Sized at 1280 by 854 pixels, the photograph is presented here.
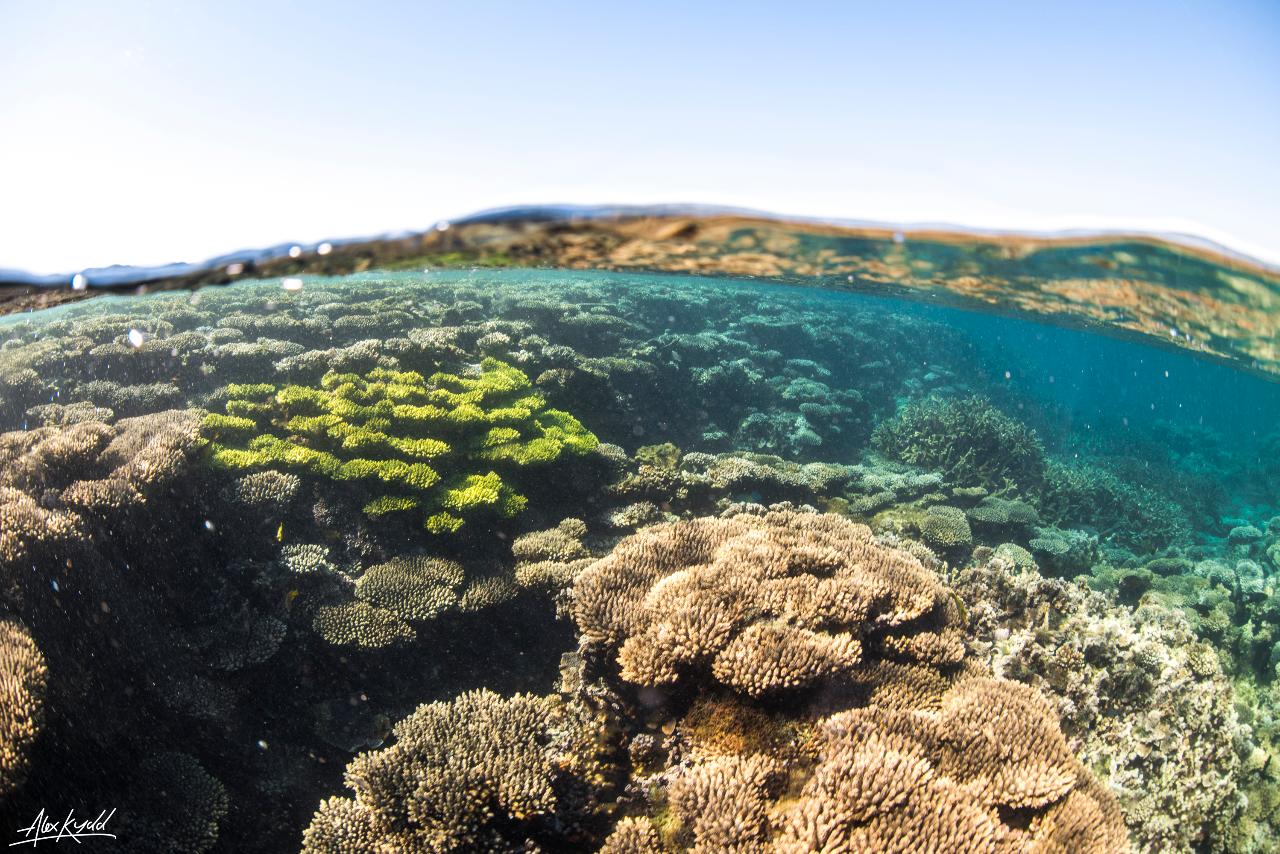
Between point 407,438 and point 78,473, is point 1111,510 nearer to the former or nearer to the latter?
point 407,438

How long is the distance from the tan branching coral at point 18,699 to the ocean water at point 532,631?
0.06 ft

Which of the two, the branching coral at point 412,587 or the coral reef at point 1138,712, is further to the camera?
the branching coral at point 412,587

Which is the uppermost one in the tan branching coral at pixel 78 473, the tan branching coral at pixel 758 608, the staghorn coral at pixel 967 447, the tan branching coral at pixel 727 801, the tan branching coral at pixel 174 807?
the tan branching coral at pixel 78 473

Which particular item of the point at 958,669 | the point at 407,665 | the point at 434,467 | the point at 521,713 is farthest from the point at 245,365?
the point at 958,669

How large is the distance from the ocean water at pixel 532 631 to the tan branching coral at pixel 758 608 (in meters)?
0.03

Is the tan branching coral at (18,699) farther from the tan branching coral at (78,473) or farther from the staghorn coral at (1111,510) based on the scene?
the staghorn coral at (1111,510)

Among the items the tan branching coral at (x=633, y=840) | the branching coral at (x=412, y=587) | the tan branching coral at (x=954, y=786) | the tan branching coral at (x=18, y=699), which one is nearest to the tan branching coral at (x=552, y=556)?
the branching coral at (x=412, y=587)

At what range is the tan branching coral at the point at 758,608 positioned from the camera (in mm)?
3770

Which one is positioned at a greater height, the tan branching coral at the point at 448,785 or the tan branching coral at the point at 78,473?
the tan branching coral at the point at 78,473

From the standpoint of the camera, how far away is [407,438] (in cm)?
791

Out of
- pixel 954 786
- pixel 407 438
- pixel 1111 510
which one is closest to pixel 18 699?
pixel 407 438

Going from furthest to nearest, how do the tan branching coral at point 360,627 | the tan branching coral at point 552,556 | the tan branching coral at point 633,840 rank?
the tan branching coral at point 552,556 → the tan branching coral at point 360,627 → the tan branching coral at point 633,840

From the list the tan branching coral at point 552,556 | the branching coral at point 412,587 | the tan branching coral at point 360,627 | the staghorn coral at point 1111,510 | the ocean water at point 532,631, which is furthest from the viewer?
the staghorn coral at point 1111,510

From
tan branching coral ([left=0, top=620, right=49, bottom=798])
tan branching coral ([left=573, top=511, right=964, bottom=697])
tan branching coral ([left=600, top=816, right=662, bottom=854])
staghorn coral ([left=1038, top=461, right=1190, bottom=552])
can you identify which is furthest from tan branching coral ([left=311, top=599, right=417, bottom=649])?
staghorn coral ([left=1038, top=461, right=1190, bottom=552])
